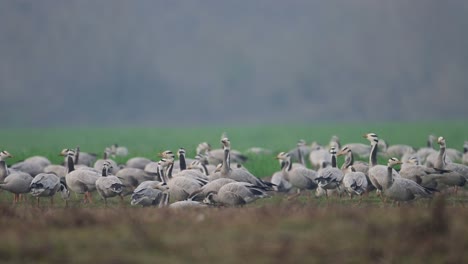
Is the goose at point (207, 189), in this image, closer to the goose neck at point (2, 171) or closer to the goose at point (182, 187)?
the goose at point (182, 187)

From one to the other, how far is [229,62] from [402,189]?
10264cm

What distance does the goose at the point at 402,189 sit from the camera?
1881 cm

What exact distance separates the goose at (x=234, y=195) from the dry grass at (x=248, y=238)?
4.78 metres

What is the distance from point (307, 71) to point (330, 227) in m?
107

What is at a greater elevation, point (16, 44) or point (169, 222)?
point (16, 44)

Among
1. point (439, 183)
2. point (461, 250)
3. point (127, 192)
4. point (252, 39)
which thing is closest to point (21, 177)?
point (127, 192)

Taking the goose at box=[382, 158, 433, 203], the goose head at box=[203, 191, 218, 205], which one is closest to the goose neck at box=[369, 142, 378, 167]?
the goose at box=[382, 158, 433, 203]

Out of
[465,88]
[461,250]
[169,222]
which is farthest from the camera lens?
[465,88]

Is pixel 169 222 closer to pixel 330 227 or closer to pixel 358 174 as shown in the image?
pixel 330 227

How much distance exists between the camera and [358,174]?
20062 mm

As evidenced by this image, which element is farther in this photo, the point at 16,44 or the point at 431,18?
the point at 431,18

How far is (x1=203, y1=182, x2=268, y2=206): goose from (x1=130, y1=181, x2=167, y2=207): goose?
1043 mm

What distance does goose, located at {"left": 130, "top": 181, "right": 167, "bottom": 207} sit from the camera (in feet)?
62.2

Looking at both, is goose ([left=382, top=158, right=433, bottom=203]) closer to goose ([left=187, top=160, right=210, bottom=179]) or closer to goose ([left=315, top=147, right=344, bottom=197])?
goose ([left=315, top=147, right=344, bottom=197])
